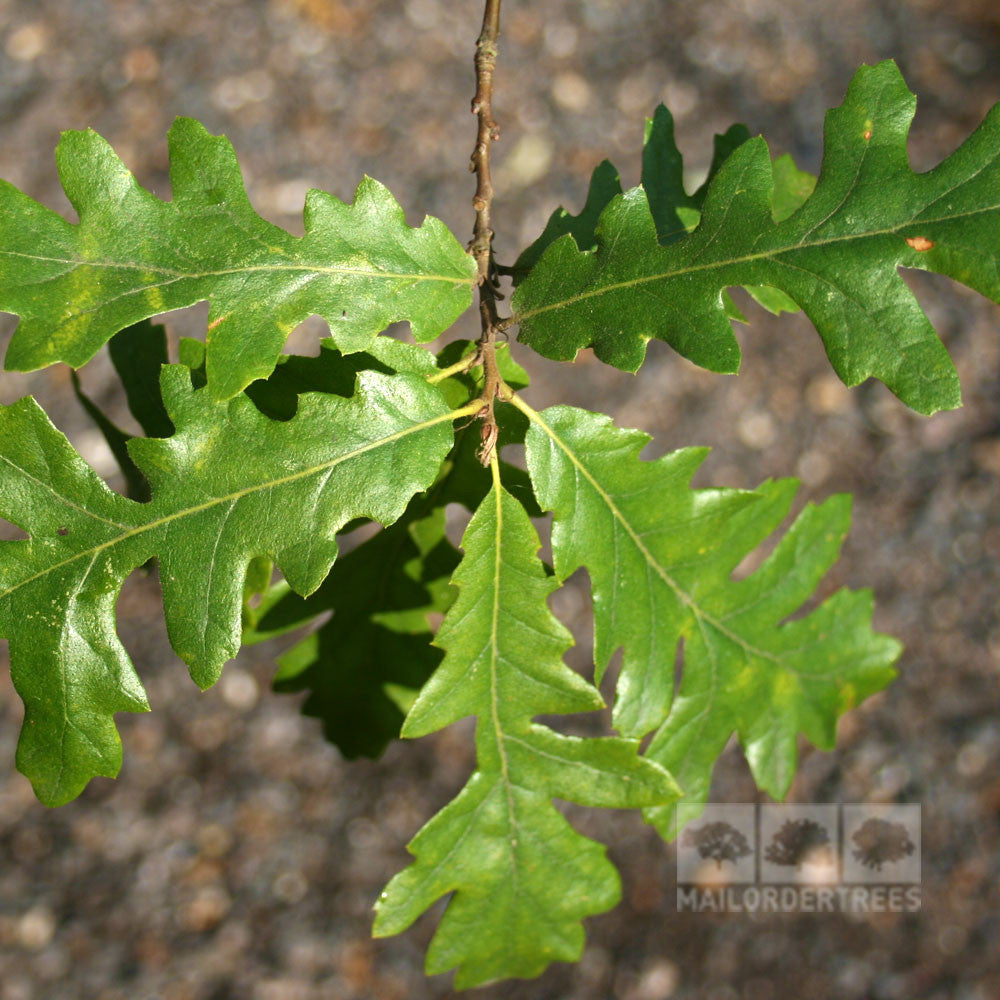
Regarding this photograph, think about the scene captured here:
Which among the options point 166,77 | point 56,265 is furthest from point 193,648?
point 166,77

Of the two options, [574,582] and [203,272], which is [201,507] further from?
[574,582]

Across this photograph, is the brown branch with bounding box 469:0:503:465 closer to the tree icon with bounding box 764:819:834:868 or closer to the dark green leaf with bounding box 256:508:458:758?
the dark green leaf with bounding box 256:508:458:758

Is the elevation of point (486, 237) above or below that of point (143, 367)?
above

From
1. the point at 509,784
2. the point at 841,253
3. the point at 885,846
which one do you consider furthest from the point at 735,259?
the point at 885,846

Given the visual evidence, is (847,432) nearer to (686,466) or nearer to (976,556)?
(976,556)

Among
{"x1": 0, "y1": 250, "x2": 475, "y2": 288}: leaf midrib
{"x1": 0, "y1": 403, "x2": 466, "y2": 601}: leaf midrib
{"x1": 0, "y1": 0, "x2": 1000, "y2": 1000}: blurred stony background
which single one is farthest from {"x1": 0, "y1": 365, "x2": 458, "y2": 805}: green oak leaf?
{"x1": 0, "y1": 0, "x2": 1000, "y2": 1000}: blurred stony background
